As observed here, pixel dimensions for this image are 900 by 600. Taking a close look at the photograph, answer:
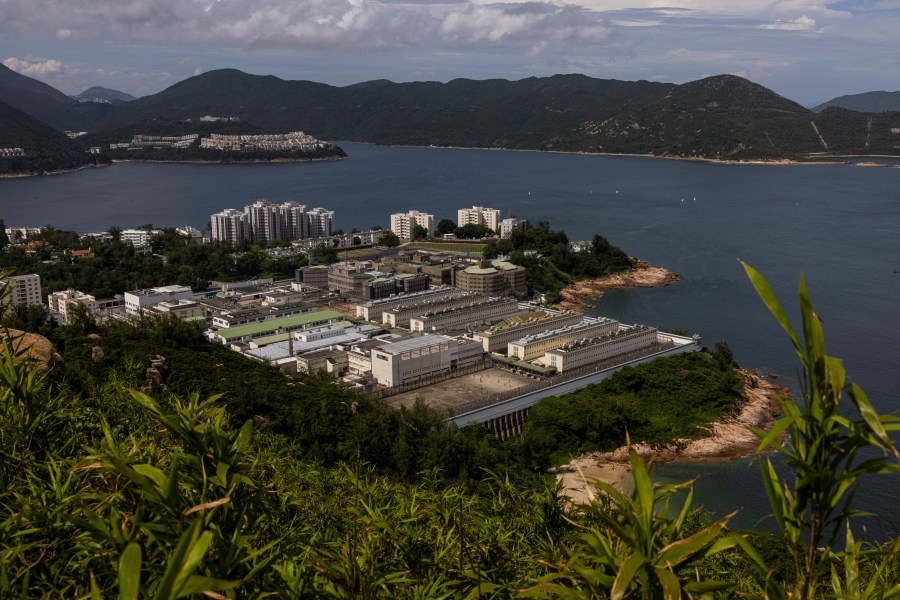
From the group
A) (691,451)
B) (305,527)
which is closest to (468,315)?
(691,451)

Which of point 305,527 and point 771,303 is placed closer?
point 771,303

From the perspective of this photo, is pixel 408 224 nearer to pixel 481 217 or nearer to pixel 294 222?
pixel 481 217

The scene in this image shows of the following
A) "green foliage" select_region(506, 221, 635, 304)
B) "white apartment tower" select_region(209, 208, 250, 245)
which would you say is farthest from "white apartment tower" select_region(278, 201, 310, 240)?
"green foliage" select_region(506, 221, 635, 304)

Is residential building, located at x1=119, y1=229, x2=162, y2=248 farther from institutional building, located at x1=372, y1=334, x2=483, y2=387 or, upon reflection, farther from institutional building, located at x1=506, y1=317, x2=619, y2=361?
institutional building, located at x1=506, y1=317, x2=619, y2=361

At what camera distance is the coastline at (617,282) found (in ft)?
35.2

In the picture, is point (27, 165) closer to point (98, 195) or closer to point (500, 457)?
point (98, 195)

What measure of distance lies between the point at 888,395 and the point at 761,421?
3.56 ft

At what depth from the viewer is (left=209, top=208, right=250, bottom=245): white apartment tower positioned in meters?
13.6

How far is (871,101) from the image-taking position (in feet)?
189

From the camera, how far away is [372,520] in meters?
1.07

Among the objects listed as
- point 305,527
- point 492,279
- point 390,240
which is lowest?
point 492,279

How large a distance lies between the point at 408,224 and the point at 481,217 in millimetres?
1509

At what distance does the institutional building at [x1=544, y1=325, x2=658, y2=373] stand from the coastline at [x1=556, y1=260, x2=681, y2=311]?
2.93 meters

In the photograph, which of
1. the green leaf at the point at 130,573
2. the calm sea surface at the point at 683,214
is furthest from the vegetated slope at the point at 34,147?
the green leaf at the point at 130,573
